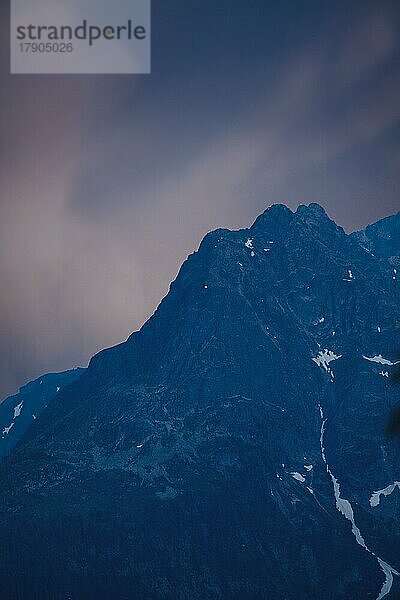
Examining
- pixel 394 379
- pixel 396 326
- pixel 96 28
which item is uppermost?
pixel 96 28

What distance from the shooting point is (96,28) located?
232 ft

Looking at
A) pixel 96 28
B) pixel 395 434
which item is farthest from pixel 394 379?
pixel 96 28

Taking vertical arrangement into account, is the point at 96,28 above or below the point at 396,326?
above

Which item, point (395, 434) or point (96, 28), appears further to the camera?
point (96, 28)

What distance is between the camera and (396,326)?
68.3ft

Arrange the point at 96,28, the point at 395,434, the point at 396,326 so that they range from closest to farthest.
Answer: the point at 395,434, the point at 396,326, the point at 96,28

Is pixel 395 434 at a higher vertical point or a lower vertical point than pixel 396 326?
lower

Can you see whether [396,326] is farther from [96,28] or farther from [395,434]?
[96,28]

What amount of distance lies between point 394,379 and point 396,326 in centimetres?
247

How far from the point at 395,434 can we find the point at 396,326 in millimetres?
3970

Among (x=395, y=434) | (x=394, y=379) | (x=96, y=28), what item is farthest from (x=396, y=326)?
(x=96, y=28)

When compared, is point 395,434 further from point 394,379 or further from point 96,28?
point 96,28

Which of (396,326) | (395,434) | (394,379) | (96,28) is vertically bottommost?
(395,434)

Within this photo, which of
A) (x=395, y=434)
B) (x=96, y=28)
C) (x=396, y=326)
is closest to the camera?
(x=395, y=434)
